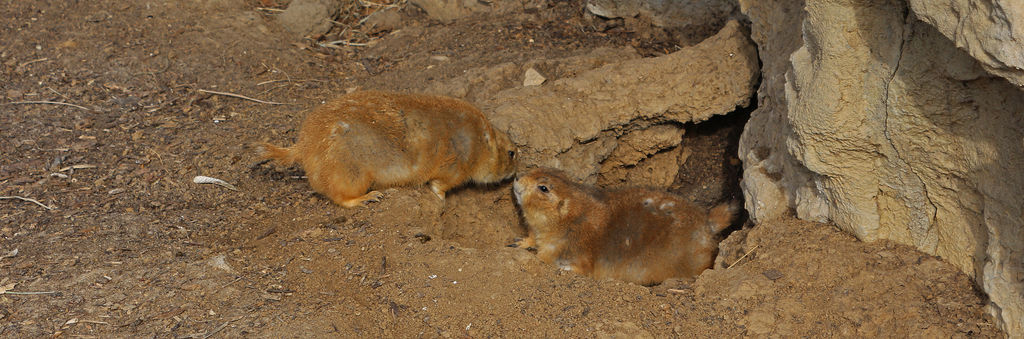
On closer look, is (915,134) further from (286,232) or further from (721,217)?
(286,232)

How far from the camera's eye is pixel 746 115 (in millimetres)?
7402

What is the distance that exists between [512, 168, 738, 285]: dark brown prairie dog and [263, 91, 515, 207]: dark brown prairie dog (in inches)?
22.0

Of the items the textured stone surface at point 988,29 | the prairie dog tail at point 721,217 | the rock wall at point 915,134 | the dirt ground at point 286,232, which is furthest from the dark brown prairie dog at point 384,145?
the textured stone surface at point 988,29

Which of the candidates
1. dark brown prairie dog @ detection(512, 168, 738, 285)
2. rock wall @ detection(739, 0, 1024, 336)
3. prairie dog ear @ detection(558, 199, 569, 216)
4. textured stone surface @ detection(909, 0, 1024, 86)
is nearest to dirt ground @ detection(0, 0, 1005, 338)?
rock wall @ detection(739, 0, 1024, 336)

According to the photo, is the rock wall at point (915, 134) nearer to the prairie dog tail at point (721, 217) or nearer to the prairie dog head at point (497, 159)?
the prairie dog tail at point (721, 217)

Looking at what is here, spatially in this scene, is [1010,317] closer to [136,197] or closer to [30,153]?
[136,197]

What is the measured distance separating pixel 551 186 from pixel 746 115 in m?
2.49

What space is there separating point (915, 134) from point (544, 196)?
2645 millimetres

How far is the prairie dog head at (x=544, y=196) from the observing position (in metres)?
5.93

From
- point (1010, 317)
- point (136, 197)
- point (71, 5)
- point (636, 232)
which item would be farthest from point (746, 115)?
point (71, 5)

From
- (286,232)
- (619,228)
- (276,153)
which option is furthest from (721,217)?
(276,153)

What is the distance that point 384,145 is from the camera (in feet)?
18.6

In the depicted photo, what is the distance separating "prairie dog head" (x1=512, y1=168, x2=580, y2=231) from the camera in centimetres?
593

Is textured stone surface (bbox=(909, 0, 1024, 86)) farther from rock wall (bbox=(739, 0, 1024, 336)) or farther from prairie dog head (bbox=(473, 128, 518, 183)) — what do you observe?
prairie dog head (bbox=(473, 128, 518, 183))
